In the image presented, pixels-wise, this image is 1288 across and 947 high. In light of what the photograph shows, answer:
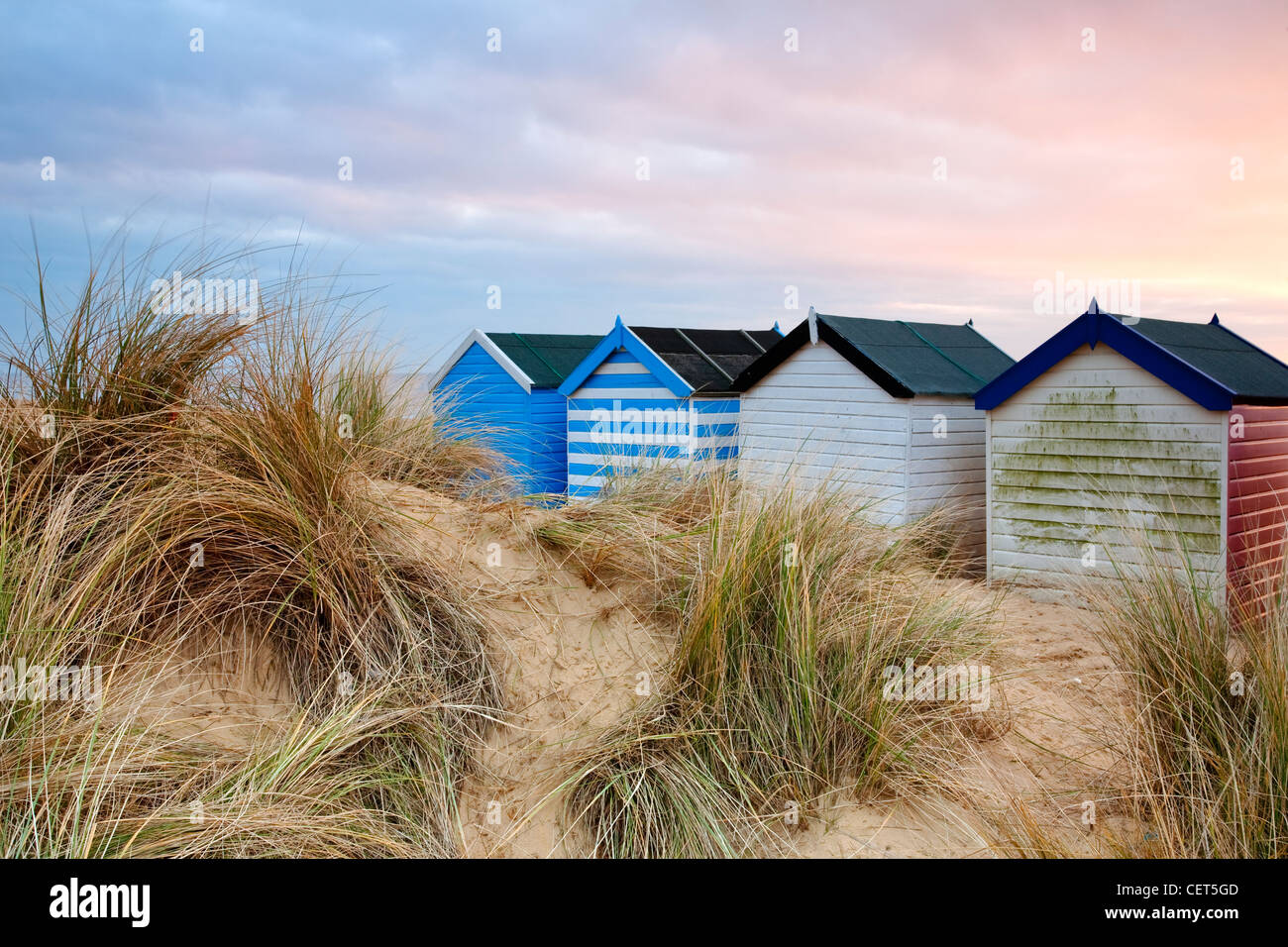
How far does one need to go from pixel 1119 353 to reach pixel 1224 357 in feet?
3.47

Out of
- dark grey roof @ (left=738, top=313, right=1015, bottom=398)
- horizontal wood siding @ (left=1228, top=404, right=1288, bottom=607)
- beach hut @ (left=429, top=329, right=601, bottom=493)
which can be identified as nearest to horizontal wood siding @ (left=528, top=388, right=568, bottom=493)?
beach hut @ (left=429, top=329, right=601, bottom=493)

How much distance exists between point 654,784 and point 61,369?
389 centimetres

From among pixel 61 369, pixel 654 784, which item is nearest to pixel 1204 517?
pixel 654 784

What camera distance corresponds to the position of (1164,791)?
4.57 metres

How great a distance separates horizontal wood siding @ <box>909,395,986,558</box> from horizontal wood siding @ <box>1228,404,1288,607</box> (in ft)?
7.08

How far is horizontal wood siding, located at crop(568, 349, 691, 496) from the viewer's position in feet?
34.2

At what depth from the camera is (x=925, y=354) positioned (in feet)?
33.4

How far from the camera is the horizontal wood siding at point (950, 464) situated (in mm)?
9180

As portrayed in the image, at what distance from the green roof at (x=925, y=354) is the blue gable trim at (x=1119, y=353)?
0.75 metres

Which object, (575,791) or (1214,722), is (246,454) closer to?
(575,791)

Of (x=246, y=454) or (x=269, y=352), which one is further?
(x=269, y=352)

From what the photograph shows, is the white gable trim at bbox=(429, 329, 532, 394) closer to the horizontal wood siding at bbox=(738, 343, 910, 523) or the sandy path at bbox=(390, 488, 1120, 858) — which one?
the horizontal wood siding at bbox=(738, 343, 910, 523)

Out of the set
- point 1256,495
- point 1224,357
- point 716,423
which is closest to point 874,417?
point 716,423
